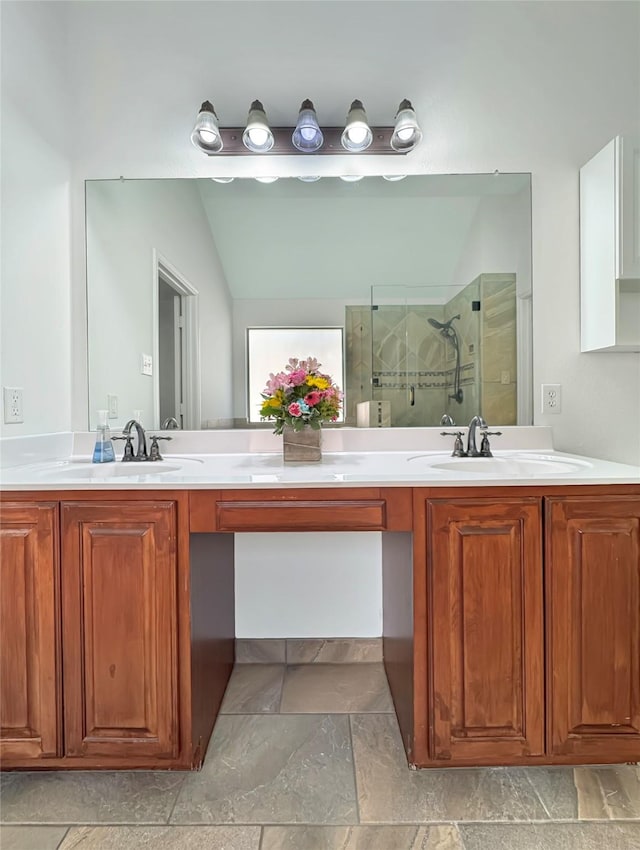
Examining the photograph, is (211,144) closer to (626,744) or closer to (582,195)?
(582,195)

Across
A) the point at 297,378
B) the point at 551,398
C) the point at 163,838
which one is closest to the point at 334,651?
the point at 163,838

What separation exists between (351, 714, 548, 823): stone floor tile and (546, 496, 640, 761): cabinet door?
23 centimetres

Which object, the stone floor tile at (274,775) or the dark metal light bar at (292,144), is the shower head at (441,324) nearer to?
the dark metal light bar at (292,144)

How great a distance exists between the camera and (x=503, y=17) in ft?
5.77

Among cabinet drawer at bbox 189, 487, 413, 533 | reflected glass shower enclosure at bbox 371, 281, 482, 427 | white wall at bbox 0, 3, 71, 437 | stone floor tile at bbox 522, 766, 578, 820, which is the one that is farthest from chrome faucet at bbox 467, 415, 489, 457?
white wall at bbox 0, 3, 71, 437

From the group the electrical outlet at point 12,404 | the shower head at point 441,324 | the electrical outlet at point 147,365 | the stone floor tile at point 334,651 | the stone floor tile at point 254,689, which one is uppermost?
the shower head at point 441,324

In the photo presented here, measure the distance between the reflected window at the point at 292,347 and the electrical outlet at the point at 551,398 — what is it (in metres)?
0.77

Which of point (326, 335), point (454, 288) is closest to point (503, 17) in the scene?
point (454, 288)

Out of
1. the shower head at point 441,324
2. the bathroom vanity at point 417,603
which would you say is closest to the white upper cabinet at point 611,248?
the shower head at point 441,324

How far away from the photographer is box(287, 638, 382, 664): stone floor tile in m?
1.82

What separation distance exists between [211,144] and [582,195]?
4.53 feet

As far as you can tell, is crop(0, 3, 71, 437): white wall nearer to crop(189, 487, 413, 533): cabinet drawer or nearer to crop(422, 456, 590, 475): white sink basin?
crop(189, 487, 413, 533): cabinet drawer

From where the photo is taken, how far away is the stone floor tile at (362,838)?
107 cm

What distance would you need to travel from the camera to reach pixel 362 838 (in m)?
1.09
